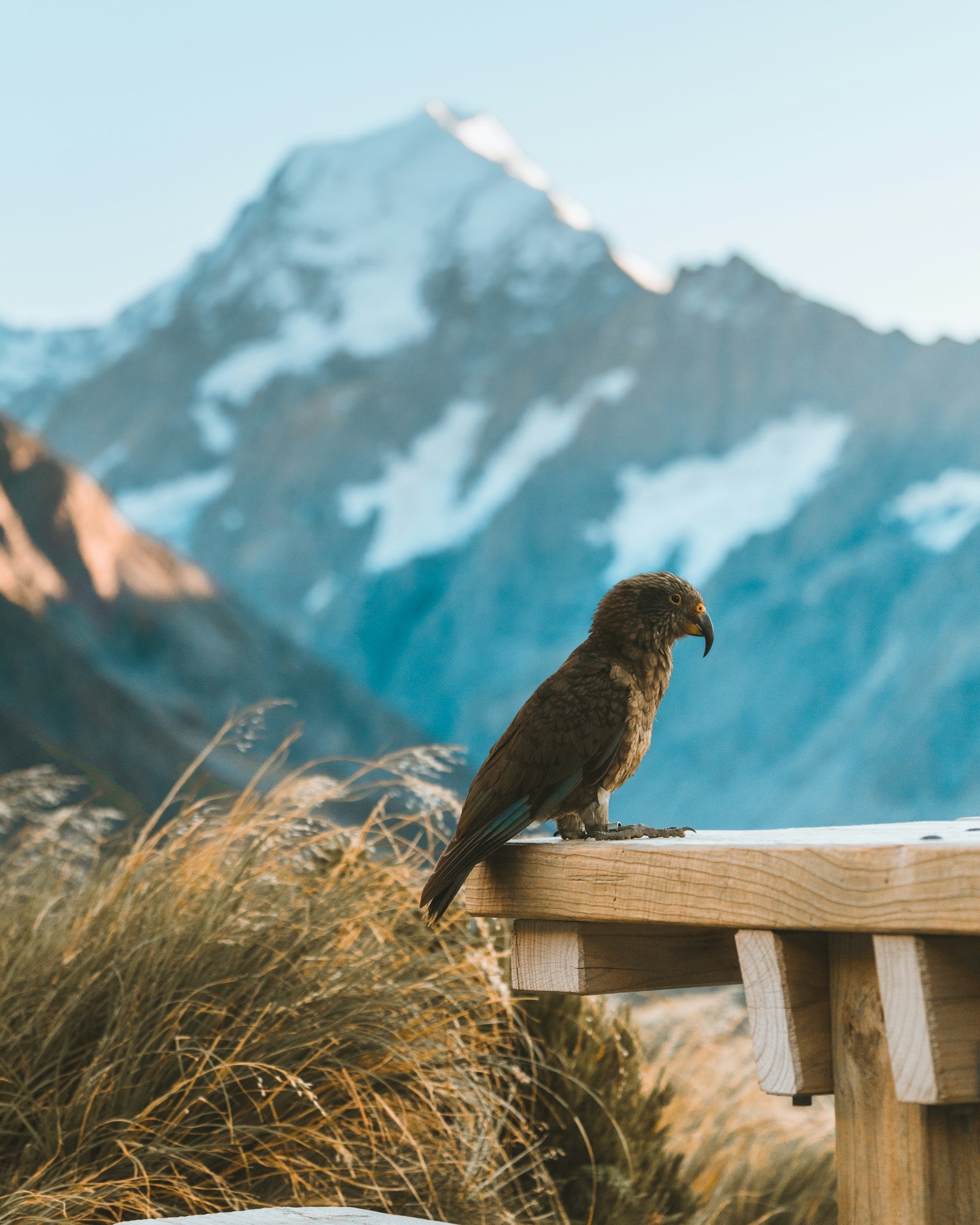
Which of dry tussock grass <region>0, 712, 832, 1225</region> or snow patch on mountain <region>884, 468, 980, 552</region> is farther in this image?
snow patch on mountain <region>884, 468, 980, 552</region>

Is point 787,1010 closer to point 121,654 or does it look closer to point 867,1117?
point 867,1117

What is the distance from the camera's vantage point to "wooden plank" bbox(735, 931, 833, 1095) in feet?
4.93

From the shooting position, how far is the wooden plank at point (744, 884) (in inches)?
50.4

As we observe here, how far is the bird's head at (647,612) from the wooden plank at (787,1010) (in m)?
0.52

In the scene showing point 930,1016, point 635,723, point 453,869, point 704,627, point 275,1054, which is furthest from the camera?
point 275,1054

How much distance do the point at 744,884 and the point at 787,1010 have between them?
0.16m

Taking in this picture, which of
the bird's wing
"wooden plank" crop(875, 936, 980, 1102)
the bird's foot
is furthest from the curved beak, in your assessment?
"wooden plank" crop(875, 936, 980, 1102)

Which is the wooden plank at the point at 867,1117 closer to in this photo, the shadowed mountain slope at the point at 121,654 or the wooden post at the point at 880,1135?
the wooden post at the point at 880,1135

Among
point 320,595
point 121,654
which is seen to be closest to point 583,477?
point 320,595

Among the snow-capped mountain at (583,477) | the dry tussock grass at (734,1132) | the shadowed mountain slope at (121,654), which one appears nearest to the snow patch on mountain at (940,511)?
the snow-capped mountain at (583,477)

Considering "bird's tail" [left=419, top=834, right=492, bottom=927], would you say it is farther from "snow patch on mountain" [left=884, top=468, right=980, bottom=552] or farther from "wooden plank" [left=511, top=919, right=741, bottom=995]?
"snow patch on mountain" [left=884, top=468, right=980, bottom=552]

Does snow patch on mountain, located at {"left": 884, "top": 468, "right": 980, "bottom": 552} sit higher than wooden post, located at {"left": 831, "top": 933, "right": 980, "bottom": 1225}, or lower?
higher

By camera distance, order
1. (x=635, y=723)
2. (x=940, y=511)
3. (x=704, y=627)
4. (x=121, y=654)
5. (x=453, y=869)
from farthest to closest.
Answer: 1. (x=940, y=511)
2. (x=121, y=654)
3. (x=704, y=627)
4. (x=635, y=723)
5. (x=453, y=869)

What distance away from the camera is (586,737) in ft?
5.75
